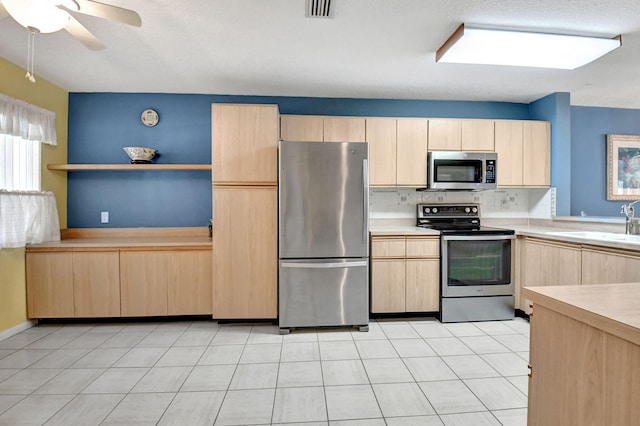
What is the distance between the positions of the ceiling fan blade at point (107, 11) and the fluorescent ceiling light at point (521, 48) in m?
2.07

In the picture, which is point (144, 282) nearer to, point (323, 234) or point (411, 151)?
point (323, 234)

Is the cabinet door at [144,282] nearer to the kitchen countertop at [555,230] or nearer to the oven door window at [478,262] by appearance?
the kitchen countertop at [555,230]

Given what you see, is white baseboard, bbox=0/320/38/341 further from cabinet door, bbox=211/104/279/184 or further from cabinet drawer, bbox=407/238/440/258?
cabinet drawer, bbox=407/238/440/258

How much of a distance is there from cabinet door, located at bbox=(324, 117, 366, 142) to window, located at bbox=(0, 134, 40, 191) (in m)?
2.88

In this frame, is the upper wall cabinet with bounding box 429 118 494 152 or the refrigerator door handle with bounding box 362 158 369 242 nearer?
the refrigerator door handle with bounding box 362 158 369 242

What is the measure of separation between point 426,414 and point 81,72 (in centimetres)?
400

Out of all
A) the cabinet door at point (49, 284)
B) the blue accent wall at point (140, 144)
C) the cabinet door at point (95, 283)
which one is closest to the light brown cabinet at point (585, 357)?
the blue accent wall at point (140, 144)

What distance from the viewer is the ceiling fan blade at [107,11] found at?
1555mm

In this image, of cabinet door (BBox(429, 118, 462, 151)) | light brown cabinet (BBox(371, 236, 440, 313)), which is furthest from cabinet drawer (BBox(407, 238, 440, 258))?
cabinet door (BBox(429, 118, 462, 151))

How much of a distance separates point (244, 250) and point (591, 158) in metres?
4.43

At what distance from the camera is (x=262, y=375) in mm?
2195

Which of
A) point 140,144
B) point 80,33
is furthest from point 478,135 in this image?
point 140,144

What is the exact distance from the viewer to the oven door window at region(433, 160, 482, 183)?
348cm

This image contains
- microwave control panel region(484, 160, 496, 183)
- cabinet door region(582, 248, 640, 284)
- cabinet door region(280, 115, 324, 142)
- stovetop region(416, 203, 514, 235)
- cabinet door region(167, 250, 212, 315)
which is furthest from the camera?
stovetop region(416, 203, 514, 235)
